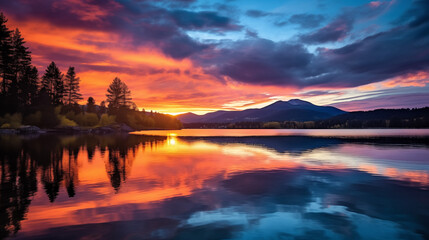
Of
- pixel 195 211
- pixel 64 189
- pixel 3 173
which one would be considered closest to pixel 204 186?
pixel 195 211

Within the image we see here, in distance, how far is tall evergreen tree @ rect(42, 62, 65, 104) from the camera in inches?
5012

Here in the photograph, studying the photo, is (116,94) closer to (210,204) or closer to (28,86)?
(28,86)

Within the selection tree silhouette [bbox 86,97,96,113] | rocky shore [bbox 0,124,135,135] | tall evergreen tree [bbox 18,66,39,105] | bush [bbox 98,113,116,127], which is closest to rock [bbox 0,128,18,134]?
rocky shore [bbox 0,124,135,135]

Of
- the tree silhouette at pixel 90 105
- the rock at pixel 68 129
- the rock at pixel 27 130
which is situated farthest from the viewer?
the tree silhouette at pixel 90 105

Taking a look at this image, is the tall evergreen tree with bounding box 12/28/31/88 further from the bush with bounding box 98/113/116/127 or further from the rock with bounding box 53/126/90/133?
the bush with bounding box 98/113/116/127

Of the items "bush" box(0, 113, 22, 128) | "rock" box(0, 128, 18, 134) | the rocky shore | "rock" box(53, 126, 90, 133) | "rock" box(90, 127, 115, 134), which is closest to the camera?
"rock" box(0, 128, 18, 134)

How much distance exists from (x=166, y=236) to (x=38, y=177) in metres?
16.5

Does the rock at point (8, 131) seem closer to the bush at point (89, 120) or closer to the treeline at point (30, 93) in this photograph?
the treeline at point (30, 93)

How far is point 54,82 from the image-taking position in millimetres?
130250

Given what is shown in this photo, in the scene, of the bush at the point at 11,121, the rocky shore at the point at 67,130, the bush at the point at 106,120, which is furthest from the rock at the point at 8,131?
the bush at the point at 106,120

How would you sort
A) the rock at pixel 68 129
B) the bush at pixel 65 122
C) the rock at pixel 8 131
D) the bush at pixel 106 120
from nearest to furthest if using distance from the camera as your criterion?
the rock at pixel 8 131, the rock at pixel 68 129, the bush at pixel 65 122, the bush at pixel 106 120

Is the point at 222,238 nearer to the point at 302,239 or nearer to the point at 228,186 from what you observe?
the point at 302,239

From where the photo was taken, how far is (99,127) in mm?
141875

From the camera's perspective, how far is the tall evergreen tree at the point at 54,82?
12731cm
